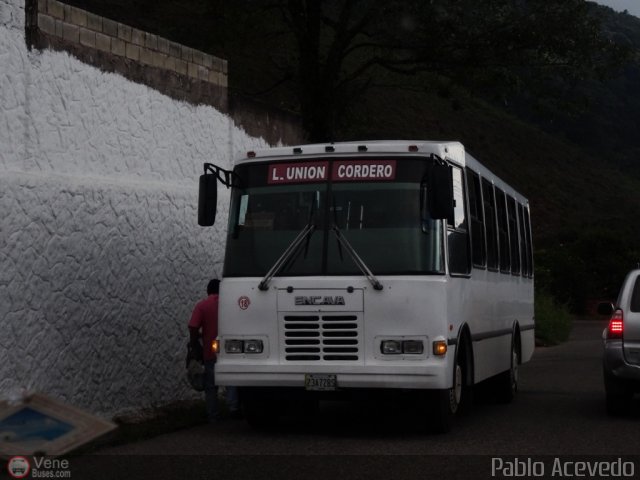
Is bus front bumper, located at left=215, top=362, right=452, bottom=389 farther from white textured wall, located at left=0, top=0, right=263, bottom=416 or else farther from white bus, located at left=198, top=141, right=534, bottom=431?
white textured wall, located at left=0, top=0, right=263, bottom=416

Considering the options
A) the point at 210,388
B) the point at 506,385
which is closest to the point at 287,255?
the point at 210,388

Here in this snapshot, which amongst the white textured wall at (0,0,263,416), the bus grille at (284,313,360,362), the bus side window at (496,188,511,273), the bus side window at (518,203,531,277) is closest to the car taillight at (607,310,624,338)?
the bus side window at (496,188,511,273)

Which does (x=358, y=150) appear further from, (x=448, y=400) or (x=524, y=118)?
(x=524, y=118)

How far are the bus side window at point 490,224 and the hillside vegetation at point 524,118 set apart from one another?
868 cm

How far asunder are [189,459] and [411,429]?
11.1 ft

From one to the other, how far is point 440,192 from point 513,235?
6339mm

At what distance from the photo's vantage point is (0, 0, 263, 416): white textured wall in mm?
13328

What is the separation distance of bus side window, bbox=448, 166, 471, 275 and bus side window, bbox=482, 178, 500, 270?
66.9 inches

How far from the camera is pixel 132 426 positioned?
14438mm

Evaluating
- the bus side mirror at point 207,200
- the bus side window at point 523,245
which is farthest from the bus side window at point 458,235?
the bus side window at point 523,245

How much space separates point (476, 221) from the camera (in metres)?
15.2

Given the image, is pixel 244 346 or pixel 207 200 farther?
pixel 207 200

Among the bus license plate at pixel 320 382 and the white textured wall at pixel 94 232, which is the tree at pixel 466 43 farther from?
the bus license plate at pixel 320 382

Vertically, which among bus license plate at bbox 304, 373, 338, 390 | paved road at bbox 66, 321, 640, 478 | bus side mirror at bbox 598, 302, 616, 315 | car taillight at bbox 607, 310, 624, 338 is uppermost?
bus side mirror at bbox 598, 302, 616, 315
